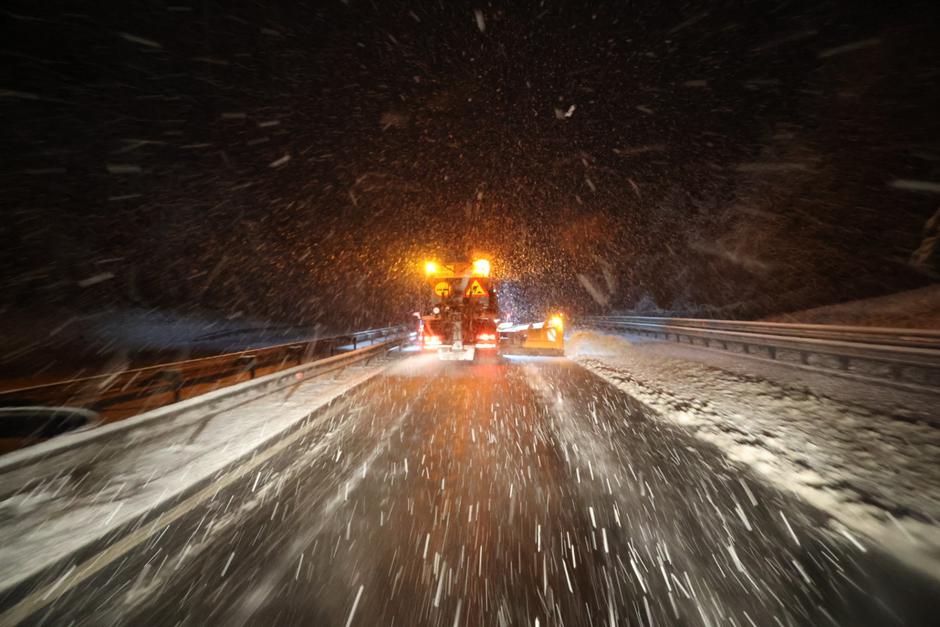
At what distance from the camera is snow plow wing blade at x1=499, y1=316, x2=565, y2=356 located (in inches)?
740

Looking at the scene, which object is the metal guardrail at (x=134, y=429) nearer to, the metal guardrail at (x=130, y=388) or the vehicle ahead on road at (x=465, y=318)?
the metal guardrail at (x=130, y=388)

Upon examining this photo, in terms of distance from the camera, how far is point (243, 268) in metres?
70.3

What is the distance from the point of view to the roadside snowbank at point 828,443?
411 centimetres

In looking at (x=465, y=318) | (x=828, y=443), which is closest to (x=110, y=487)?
(x=828, y=443)

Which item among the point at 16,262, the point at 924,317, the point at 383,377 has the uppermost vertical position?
the point at 16,262

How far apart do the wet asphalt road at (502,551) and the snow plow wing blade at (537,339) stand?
12.3 meters

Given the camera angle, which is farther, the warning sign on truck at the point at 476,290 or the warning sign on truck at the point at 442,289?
the warning sign on truck at the point at 442,289

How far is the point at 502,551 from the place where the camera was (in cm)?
362

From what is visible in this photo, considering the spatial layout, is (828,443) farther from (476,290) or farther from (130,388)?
(130,388)

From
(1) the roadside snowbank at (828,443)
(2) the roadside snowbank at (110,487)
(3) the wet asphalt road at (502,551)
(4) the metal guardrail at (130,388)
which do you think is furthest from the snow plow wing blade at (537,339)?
(3) the wet asphalt road at (502,551)

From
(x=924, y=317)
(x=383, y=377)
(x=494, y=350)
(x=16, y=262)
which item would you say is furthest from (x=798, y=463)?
(x=16, y=262)

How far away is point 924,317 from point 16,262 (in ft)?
202

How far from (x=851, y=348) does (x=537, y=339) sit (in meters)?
10.4

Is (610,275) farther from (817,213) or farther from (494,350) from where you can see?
(494,350)
